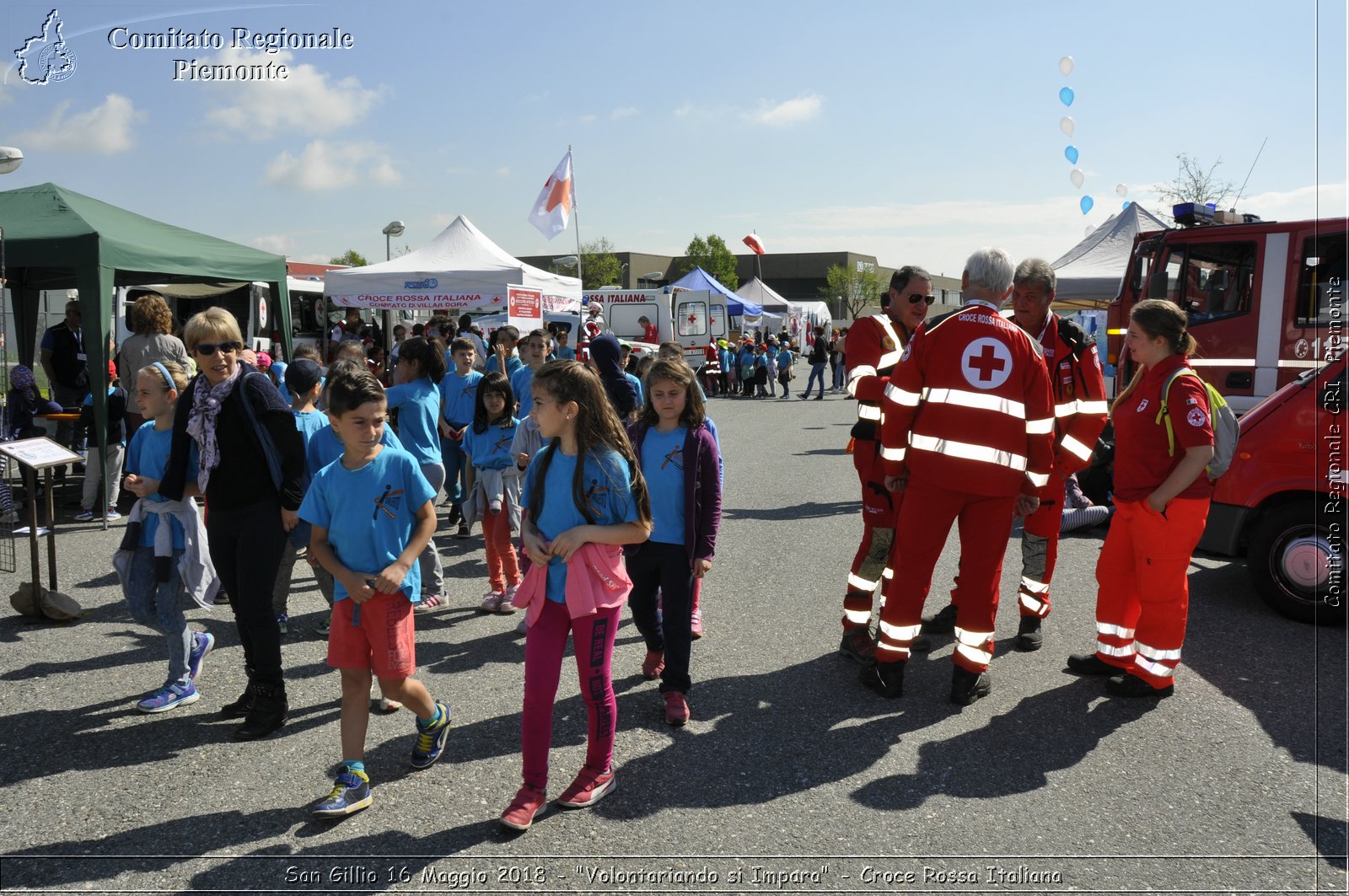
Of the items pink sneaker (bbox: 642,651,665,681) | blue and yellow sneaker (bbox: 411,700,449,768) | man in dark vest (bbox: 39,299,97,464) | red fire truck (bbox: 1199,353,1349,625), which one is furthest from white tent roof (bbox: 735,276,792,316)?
blue and yellow sneaker (bbox: 411,700,449,768)

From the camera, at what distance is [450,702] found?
441 centimetres

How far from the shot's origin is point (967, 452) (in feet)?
13.5

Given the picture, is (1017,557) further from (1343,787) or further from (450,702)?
(450,702)

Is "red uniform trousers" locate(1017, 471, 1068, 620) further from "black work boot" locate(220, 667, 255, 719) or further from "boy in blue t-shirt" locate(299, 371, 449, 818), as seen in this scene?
"black work boot" locate(220, 667, 255, 719)

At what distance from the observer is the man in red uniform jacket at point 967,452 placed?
4.12 meters

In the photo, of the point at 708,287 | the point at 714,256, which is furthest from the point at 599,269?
the point at 708,287

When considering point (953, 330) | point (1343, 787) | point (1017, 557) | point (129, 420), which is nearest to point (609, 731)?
point (953, 330)

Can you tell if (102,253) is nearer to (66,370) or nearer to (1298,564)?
(66,370)

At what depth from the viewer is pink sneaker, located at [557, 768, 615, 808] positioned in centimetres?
337

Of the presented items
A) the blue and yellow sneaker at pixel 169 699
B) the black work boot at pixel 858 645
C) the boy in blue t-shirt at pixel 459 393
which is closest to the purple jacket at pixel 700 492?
the black work boot at pixel 858 645

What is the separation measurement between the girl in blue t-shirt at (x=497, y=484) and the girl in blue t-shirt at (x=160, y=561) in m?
1.83

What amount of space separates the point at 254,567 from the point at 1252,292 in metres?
9.50

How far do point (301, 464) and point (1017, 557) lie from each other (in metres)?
5.45

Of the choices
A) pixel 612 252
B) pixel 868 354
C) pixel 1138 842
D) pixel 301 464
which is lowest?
pixel 1138 842
